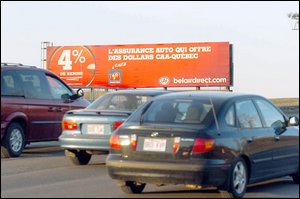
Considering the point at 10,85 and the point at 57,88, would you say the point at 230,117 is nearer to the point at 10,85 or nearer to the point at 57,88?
the point at 10,85

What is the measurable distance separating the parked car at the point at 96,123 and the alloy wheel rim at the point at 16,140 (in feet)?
4.99

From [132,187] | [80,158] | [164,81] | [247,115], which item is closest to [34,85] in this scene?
[80,158]

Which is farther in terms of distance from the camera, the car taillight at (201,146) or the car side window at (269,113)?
the car side window at (269,113)

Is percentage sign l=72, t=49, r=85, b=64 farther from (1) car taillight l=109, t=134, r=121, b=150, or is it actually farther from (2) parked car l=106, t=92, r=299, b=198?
(1) car taillight l=109, t=134, r=121, b=150

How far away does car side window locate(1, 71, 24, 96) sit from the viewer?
14645 millimetres

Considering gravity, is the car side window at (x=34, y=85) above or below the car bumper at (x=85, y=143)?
above

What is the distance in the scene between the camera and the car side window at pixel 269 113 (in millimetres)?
10812

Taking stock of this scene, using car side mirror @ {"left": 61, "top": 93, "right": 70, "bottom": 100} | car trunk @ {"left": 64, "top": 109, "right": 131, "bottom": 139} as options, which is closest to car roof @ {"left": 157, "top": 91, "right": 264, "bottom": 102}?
car trunk @ {"left": 64, "top": 109, "right": 131, "bottom": 139}

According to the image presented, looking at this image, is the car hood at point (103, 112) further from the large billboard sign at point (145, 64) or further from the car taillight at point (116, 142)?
the large billboard sign at point (145, 64)

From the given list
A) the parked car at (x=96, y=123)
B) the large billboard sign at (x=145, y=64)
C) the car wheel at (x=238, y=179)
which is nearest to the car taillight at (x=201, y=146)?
the car wheel at (x=238, y=179)

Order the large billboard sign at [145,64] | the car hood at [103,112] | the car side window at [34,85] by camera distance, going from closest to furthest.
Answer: the car hood at [103,112] → the car side window at [34,85] → the large billboard sign at [145,64]

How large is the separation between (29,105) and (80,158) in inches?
75.5

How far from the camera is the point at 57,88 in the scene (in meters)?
16.4

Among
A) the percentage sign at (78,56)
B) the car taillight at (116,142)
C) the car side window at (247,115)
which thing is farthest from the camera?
the percentage sign at (78,56)
